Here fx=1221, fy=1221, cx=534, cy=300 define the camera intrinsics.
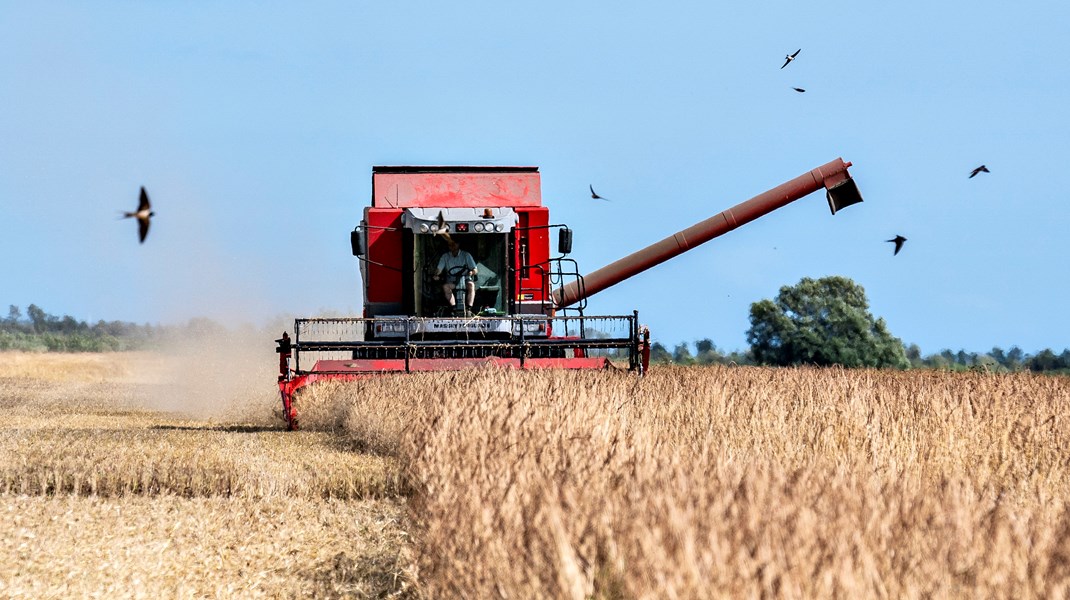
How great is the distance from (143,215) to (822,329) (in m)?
43.1

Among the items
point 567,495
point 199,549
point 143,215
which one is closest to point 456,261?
point 143,215

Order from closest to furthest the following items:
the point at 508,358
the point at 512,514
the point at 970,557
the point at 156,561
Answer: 1. the point at 970,557
2. the point at 512,514
3. the point at 156,561
4. the point at 508,358

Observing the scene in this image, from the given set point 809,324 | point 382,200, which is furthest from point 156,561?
point 809,324

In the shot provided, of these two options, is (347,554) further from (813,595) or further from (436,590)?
(813,595)

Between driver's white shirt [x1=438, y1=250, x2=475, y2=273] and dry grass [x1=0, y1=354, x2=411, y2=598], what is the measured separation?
315 centimetres

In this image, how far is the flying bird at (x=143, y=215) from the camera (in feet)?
29.5

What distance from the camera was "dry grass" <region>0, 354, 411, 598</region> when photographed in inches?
277

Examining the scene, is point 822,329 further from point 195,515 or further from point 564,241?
point 195,515

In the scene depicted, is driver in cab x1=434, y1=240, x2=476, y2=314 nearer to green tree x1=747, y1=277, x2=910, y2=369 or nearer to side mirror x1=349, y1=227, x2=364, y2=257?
side mirror x1=349, y1=227, x2=364, y2=257

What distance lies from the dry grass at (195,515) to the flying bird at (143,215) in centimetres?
204

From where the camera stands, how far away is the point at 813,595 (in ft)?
10.1

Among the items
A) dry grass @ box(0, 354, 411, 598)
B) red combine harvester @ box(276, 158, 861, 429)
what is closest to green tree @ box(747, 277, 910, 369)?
red combine harvester @ box(276, 158, 861, 429)

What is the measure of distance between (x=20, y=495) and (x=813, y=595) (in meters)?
8.31

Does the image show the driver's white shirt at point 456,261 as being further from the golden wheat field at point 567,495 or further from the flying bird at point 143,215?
the flying bird at point 143,215
